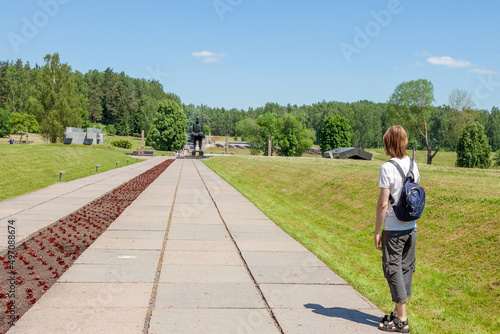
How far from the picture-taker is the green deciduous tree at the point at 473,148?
64.2m

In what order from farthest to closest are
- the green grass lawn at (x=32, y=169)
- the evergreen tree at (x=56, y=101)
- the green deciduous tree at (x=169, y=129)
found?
the green deciduous tree at (x=169, y=129) < the evergreen tree at (x=56, y=101) < the green grass lawn at (x=32, y=169)

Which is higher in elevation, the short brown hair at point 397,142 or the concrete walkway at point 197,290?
the short brown hair at point 397,142

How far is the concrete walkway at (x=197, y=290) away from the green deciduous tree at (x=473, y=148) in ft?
210

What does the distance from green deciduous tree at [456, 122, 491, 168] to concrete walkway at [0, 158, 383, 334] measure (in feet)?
210

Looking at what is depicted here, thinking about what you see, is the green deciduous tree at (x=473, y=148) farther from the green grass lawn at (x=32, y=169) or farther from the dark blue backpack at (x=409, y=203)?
the dark blue backpack at (x=409, y=203)

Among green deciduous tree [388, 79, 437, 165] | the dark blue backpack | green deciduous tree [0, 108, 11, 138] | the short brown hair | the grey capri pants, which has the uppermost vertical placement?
green deciduous tree [388, 79, 437, 165]

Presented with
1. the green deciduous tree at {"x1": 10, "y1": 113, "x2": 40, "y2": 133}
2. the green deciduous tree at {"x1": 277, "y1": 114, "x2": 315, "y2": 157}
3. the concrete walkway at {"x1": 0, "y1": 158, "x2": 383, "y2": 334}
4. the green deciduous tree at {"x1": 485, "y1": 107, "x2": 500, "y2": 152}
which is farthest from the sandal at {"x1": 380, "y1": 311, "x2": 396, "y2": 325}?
the green deciduous tree at {"x1": 485, "y1": 107, "x2": 500, "y2": 152}

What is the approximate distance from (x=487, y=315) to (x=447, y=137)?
210ft

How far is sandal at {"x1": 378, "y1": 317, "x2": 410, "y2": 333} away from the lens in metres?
4.57

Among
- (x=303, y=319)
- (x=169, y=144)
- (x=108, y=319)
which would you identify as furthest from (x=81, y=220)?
(x=169, y=144)

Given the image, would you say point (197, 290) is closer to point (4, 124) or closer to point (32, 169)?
point (32, 169)

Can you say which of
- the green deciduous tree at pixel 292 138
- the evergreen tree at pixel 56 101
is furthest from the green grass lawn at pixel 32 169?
the green deciduous tree at pixel 292 138

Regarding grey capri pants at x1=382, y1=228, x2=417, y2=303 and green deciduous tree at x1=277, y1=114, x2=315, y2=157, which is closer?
grey capri pants at x1=382, y1=228, x2=417, y2=303

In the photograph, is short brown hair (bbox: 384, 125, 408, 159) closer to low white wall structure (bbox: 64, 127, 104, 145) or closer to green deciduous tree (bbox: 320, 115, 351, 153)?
low white wall structure (bbox: 64, 127, 104, 145)
